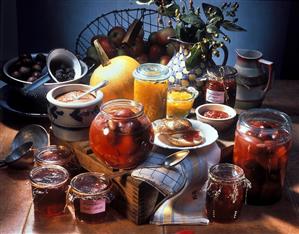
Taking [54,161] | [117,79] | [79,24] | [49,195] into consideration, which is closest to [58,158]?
[54,161]

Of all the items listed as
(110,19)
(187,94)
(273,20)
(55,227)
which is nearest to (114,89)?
(187,94)

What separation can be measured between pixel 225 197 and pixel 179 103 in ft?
0.99

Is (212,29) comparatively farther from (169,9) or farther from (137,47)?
(137,47)

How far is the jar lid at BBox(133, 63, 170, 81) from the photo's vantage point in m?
1.21

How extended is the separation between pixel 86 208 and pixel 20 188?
192 millimetres

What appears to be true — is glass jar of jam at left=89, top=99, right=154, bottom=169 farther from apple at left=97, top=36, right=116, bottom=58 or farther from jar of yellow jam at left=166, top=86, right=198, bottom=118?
apple at left=97, top=36, right=116, bottom=58

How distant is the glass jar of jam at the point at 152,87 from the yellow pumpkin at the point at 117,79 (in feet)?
0.18

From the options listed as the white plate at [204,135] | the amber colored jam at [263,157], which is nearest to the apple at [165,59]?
the white plate at [204,135]

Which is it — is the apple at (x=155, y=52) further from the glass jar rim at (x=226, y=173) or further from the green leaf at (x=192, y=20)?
the glass jar rim at (x=226, y=173)

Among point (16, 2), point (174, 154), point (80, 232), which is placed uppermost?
point (16, 2)

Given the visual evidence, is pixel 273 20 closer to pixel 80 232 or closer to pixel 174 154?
pixel 174 154

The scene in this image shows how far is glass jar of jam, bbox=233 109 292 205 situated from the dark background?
104cm

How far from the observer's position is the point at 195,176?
107cm

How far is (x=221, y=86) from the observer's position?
1308 mm
